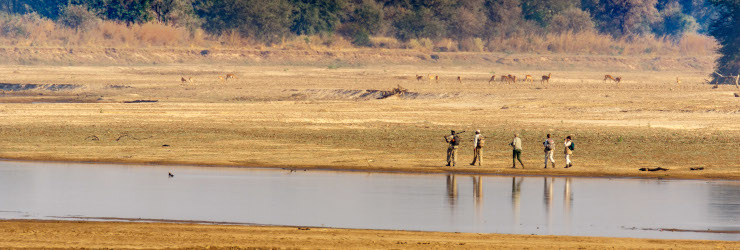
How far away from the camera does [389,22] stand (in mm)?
87188

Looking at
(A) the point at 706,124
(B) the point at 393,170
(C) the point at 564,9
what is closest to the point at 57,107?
(B) the point at 393,170

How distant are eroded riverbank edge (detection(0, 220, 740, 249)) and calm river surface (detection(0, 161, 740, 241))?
1.75m

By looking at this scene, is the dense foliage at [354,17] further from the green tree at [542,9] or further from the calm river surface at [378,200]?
the calm river surface at [378,200]

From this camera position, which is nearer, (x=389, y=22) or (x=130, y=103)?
(x=130, y=103)

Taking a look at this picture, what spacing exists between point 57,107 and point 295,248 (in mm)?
32473

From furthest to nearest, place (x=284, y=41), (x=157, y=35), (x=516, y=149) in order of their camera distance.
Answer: (x=284, y=41) → (x=157, y=35) → (x=516, y=149)

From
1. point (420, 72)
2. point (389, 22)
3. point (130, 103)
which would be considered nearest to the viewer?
point (130, 103)

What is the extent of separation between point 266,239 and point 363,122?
2346 cm

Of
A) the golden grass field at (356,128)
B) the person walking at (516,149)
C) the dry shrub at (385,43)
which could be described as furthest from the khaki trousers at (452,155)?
the dry shrub at (385,43)

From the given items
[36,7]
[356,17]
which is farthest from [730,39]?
[36,7]

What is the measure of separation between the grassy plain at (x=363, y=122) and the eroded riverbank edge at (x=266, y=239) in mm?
11226

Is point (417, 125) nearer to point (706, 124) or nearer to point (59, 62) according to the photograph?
point (706, 124)

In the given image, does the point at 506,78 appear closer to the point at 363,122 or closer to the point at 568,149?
the point at 363,122

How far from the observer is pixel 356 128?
126ft
